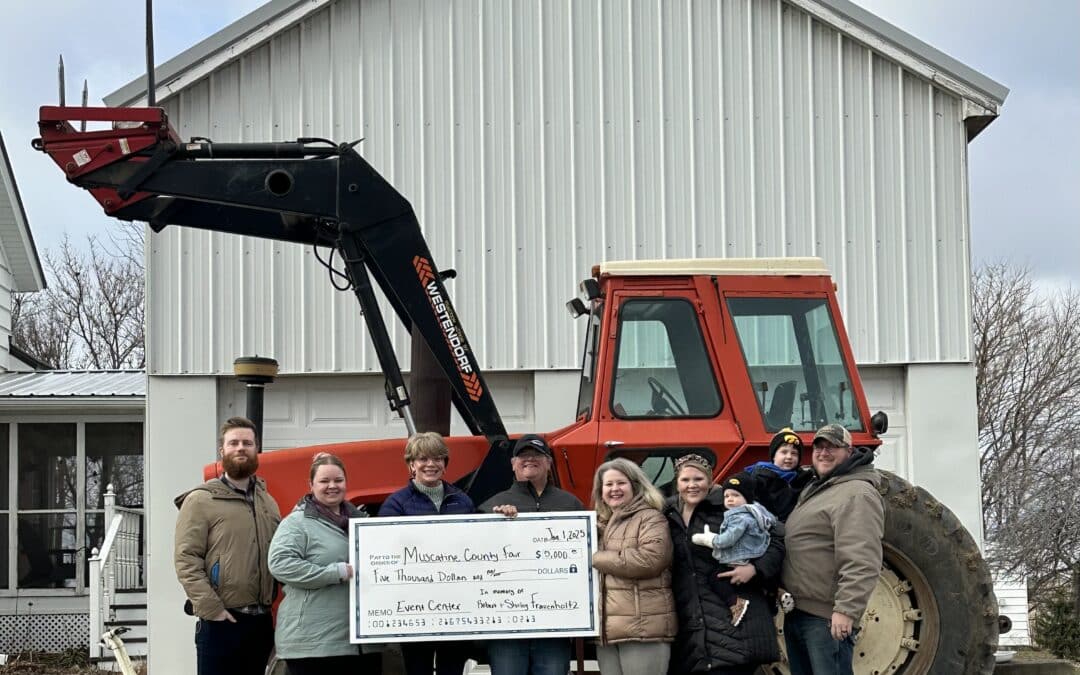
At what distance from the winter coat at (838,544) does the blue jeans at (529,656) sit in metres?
1.19

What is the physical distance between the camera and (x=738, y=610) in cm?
630

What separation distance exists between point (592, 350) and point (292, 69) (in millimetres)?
6570

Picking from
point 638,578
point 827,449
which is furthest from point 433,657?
point 827,449

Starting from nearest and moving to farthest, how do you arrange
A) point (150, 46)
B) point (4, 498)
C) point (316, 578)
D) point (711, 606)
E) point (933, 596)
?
point (711, 606) < point (316, 578) < point (933, 596) < point (150, 46) < point (4, 498)

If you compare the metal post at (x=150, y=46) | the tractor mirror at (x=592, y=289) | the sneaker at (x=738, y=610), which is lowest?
the sneaker at (x=738, y=610)

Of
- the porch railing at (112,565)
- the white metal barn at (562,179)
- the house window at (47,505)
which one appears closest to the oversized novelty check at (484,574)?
the white metal barn at (562,179)

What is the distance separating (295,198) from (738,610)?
3660 mm

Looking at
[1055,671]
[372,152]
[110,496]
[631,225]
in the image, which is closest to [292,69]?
[372,152]

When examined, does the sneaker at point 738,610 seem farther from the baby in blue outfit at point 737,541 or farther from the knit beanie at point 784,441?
the knit beanie at point 784,441

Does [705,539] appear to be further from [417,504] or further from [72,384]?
[72,384]

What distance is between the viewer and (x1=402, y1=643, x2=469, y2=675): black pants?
688 cm

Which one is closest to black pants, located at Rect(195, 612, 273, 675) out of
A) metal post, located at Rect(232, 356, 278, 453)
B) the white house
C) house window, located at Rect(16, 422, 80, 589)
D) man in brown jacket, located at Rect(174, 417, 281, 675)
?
man in brown jacket, located at Rect(174, 417, 281, 675)

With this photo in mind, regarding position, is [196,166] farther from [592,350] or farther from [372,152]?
[372,152]

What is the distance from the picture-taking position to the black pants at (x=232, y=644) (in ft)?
21.8
